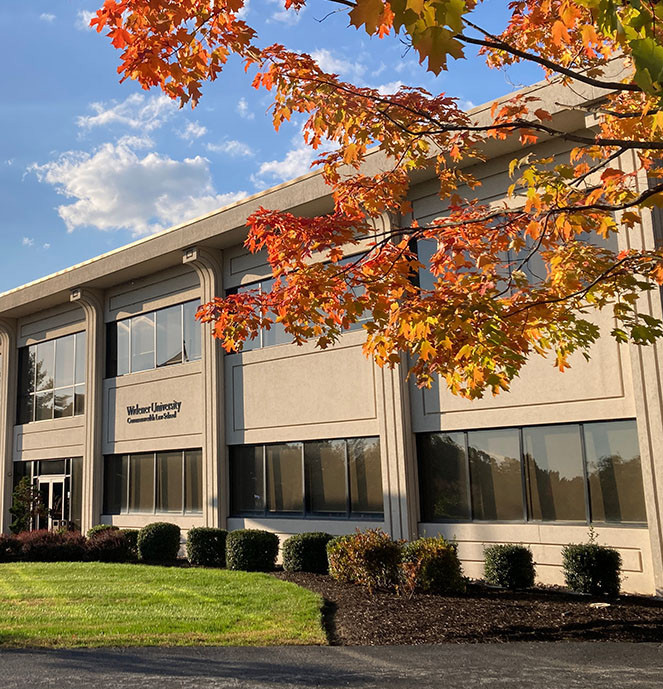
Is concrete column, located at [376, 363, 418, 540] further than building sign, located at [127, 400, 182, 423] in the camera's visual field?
No

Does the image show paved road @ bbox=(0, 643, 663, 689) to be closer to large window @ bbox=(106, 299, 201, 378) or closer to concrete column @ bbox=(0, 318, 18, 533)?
large window @ bbox=(106, 299, 201, 378)

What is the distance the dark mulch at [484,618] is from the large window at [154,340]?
11807 mm

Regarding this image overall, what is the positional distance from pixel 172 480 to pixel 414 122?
17.9 m

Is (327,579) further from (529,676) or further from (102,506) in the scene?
(102,506)

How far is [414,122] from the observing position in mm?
7973

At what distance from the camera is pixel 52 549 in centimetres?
2106

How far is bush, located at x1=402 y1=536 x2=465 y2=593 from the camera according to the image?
43.0 ft

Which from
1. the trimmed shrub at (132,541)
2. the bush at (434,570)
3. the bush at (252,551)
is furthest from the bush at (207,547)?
the bush at (434,570)

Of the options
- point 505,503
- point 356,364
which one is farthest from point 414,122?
point 356,364

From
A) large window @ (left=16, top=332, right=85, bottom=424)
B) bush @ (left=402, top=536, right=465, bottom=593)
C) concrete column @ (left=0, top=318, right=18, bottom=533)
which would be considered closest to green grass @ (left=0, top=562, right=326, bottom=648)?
bush @ (left=402, top=536, right=465, bottom=593)

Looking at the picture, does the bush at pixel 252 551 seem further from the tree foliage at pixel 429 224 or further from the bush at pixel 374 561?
the tree foliage at pixel 429 224

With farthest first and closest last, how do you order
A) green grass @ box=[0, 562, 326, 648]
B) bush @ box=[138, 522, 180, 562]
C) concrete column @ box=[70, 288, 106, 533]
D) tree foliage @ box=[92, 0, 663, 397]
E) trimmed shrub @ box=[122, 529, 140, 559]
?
concrete column @ box=[70, 288, 106, 533] < trimmed shrub @ box=[122, 529, 140, 559] < bush @ box=[138, 522, 180, 562] < green grass @ box=[0, 562, 326, 648] < tree foliage @ box=[92, 0, 663, 397]

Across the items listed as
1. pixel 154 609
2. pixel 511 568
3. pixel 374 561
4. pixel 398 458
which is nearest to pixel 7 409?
pixel 398 458

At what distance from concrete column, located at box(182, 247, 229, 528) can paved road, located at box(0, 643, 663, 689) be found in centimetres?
1240
